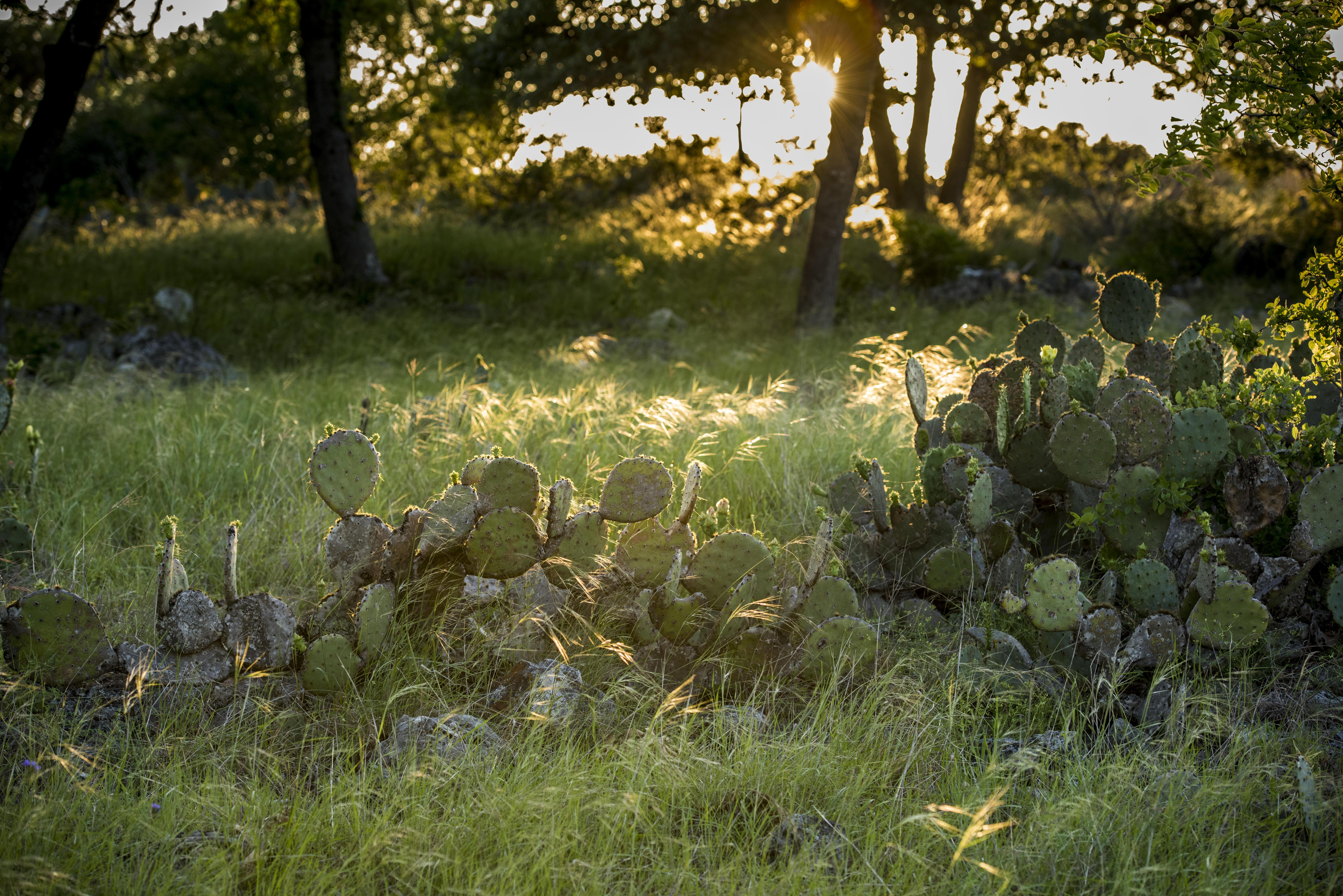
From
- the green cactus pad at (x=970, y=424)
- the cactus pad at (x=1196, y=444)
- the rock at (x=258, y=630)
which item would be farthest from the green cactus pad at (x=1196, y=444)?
the rock at (x=258, y=630)

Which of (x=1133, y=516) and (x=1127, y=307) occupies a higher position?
(x=1127, y=307)

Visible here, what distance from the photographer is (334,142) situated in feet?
32.1

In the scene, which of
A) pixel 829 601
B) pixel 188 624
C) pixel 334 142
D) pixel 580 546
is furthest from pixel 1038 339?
pixel 334 142

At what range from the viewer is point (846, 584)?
8.53ft

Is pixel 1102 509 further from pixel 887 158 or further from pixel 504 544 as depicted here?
pixel 887 158

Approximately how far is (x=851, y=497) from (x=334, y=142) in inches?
339

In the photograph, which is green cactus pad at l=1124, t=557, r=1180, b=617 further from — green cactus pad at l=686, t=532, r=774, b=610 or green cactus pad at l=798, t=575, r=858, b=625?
green cactus pad at l=686, t=532, r=774, b=610

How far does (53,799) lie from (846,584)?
1.93m

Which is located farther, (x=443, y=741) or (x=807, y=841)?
(x=443, y=741)

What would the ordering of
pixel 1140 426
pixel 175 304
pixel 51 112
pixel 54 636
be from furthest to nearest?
pixel 175 304
pixel 51 112
pixel 1140 426
pixel 54 636

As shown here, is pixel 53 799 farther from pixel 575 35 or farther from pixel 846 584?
pixel 575 35

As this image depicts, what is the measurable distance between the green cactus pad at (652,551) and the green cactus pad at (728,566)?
70mm

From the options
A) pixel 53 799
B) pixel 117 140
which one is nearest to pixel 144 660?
pixel 53 799

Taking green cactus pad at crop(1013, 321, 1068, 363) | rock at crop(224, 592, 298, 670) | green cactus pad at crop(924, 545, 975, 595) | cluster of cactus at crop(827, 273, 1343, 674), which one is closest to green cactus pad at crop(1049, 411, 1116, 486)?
cluster of cactus at crop(827, 273, 1343, 674)
